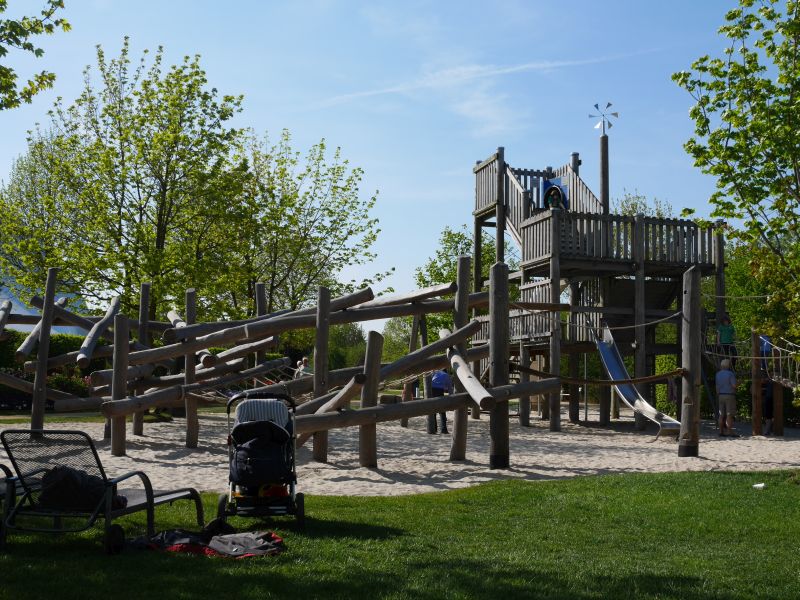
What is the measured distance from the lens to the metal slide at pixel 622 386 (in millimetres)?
15602

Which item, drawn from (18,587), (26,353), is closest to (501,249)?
(26,353)

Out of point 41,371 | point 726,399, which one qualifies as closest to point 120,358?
point 41,371

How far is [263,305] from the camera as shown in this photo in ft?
62.4

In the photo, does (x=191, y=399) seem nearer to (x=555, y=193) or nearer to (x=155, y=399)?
(x=155, y=399)

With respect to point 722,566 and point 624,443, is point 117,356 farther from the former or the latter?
point 722,566

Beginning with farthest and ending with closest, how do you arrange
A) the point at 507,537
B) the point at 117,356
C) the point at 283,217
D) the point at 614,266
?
the point at 283,217
the point at 614,266
the point at 117,356
the point at 507,537

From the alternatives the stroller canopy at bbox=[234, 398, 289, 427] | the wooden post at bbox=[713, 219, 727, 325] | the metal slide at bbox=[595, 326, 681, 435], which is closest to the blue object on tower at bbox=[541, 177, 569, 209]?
the wooden post at bbox=[713, 219, 727, 325]

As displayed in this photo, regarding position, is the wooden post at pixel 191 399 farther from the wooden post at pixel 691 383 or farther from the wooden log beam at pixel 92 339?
the wooden post at pixel 691 383

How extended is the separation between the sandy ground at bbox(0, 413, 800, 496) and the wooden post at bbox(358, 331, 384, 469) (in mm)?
244

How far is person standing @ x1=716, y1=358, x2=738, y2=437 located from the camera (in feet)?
60.4

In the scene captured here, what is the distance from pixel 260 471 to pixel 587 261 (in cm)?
1424

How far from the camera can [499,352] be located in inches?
514

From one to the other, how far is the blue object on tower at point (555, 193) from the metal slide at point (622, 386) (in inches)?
172

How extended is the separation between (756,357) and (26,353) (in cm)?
1399
